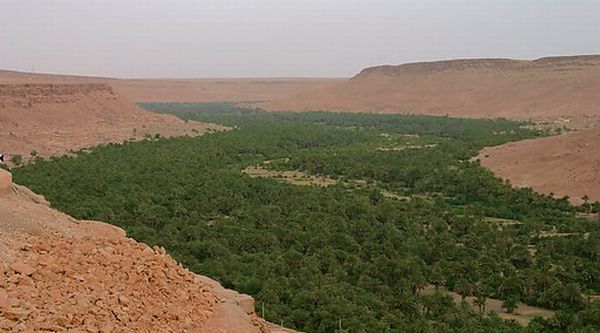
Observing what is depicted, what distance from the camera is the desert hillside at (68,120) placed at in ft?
194

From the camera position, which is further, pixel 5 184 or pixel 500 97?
pixel 500 97

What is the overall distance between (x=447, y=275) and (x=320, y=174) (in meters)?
27.5

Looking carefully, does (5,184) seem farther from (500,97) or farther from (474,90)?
(474,90)

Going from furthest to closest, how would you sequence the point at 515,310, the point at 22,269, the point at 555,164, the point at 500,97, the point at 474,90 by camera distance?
1. the point at 474,90
2. the point at 500,97
3. the point at 555,164
4. the point at 515,310
5. the point at 22,269

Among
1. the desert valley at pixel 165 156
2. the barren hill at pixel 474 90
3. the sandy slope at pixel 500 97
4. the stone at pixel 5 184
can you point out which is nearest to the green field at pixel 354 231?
the desert valley at pixel 165 156

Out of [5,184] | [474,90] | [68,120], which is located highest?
[474,90]

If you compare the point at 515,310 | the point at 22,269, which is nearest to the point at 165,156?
the point at 515,310

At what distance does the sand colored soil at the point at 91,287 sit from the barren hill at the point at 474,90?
93.8 m

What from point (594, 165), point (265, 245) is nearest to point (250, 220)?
point (265, 245)

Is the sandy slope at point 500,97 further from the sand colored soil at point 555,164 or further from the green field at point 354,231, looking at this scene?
the green field at point 354,231

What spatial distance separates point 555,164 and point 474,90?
263ft

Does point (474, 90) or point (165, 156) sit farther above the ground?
point (474, 90)

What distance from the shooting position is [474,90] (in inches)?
4897

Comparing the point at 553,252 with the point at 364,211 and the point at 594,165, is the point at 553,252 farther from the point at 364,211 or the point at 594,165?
the point at 594,165
